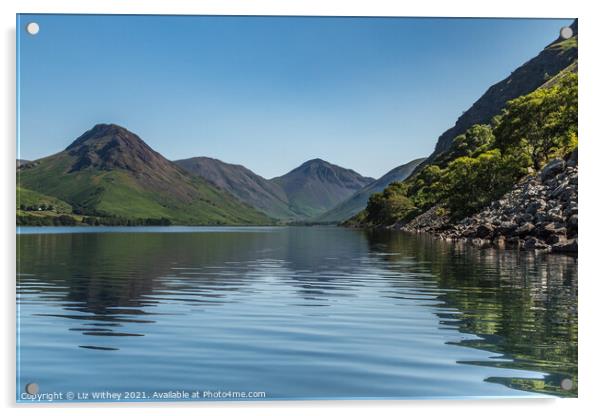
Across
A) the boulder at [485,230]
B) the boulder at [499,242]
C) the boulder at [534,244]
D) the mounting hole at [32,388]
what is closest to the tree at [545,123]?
the boulder at [485,230]

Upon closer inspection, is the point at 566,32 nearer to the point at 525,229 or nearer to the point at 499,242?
the point at 525,229

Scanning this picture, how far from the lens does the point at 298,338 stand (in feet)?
56.0

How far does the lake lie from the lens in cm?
1255

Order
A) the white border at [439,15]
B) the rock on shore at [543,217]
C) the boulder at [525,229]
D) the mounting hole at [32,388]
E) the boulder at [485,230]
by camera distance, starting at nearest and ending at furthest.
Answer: the mounting hole at [32,388] → the white border at [439,15] → the rock on shore at [543,217] → the boulder at [525,229] → the boulder at [485,230]

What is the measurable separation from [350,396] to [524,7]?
11409mm

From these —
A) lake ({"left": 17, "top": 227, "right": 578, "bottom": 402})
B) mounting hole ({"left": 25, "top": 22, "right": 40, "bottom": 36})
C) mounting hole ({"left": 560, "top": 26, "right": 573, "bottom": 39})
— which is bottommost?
lake ({"left": 17, "top": 227, "right": 578, "bottom": 402})

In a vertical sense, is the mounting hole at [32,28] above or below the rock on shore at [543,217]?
above

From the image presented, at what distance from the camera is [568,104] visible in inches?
3228

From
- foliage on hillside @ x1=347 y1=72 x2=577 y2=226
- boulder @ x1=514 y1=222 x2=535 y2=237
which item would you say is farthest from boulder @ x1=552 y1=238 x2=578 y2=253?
foliage on hillside @ x1=347 y1=72 x2=577 y2=226

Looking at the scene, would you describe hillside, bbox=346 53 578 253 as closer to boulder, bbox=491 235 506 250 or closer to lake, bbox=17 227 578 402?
boulder, bbox=491 235 506 250

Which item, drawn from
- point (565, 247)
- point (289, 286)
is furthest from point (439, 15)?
point (565, 247)

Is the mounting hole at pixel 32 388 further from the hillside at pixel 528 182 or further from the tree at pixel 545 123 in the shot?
the tree at pixel 545 123

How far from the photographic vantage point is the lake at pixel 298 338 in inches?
494

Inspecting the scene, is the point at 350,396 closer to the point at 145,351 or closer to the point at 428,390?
the point at 428,390
